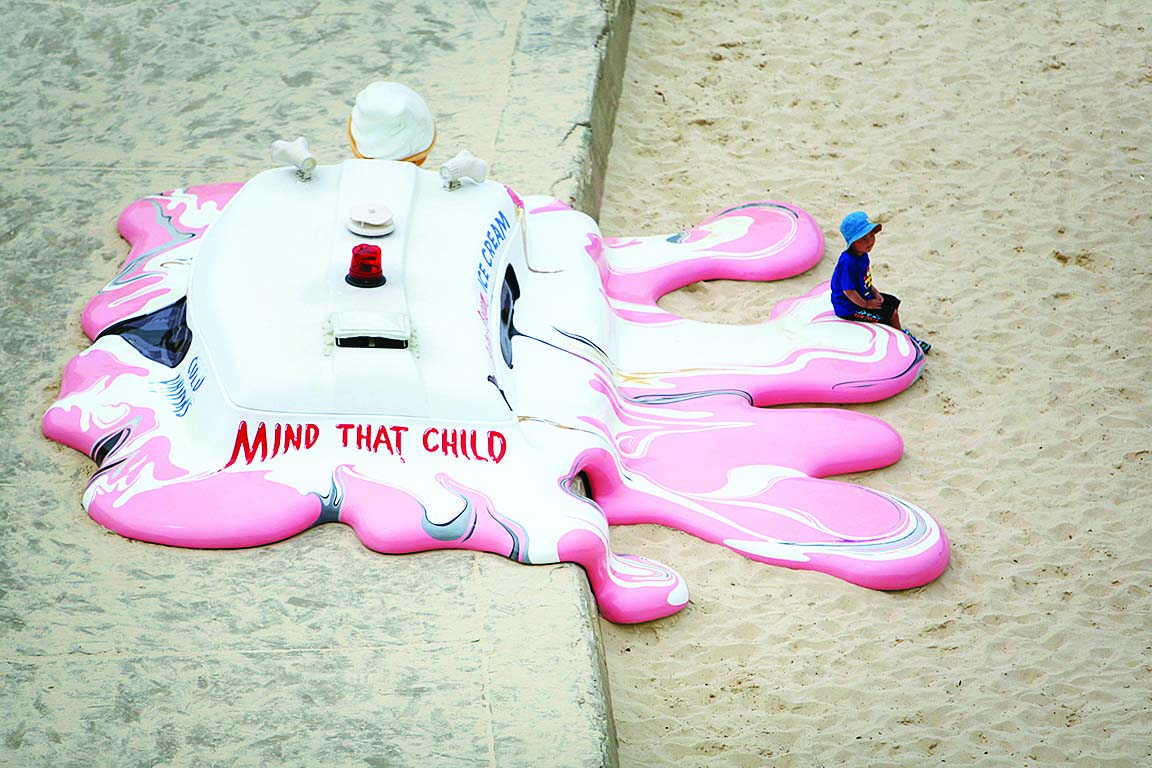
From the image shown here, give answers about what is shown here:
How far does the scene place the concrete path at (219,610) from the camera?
13.1ft

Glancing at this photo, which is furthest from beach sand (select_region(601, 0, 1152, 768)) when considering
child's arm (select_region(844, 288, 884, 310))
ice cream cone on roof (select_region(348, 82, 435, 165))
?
ice cream cone on roof (select_region(348, 82, 435, 165))

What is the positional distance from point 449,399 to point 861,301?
6.17ft

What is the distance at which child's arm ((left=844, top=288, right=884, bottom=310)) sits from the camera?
5875mm

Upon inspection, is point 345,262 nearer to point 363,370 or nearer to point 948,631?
point 363,370

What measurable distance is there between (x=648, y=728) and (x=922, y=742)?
32.1 inches

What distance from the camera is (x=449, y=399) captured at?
4801 millimetres

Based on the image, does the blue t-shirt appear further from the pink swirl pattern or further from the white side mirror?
the white side mirror

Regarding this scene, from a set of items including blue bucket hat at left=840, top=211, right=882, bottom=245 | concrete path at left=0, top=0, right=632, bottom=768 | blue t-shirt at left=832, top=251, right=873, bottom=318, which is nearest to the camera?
concrete path at left=0, top=0, right=632, bottom=768

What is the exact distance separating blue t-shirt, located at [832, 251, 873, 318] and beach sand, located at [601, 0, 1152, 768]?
396 mm

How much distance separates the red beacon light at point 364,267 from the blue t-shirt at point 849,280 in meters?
1.92

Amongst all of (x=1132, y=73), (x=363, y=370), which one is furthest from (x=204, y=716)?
(x=1132, y=73)

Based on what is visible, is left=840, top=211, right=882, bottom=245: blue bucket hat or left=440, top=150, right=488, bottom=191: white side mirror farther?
left=840, top=211, right=882, bottom=245: blue bucket hat

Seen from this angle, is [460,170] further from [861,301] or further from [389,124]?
[861,301]

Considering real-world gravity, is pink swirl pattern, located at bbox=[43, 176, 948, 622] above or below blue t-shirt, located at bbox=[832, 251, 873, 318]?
below
